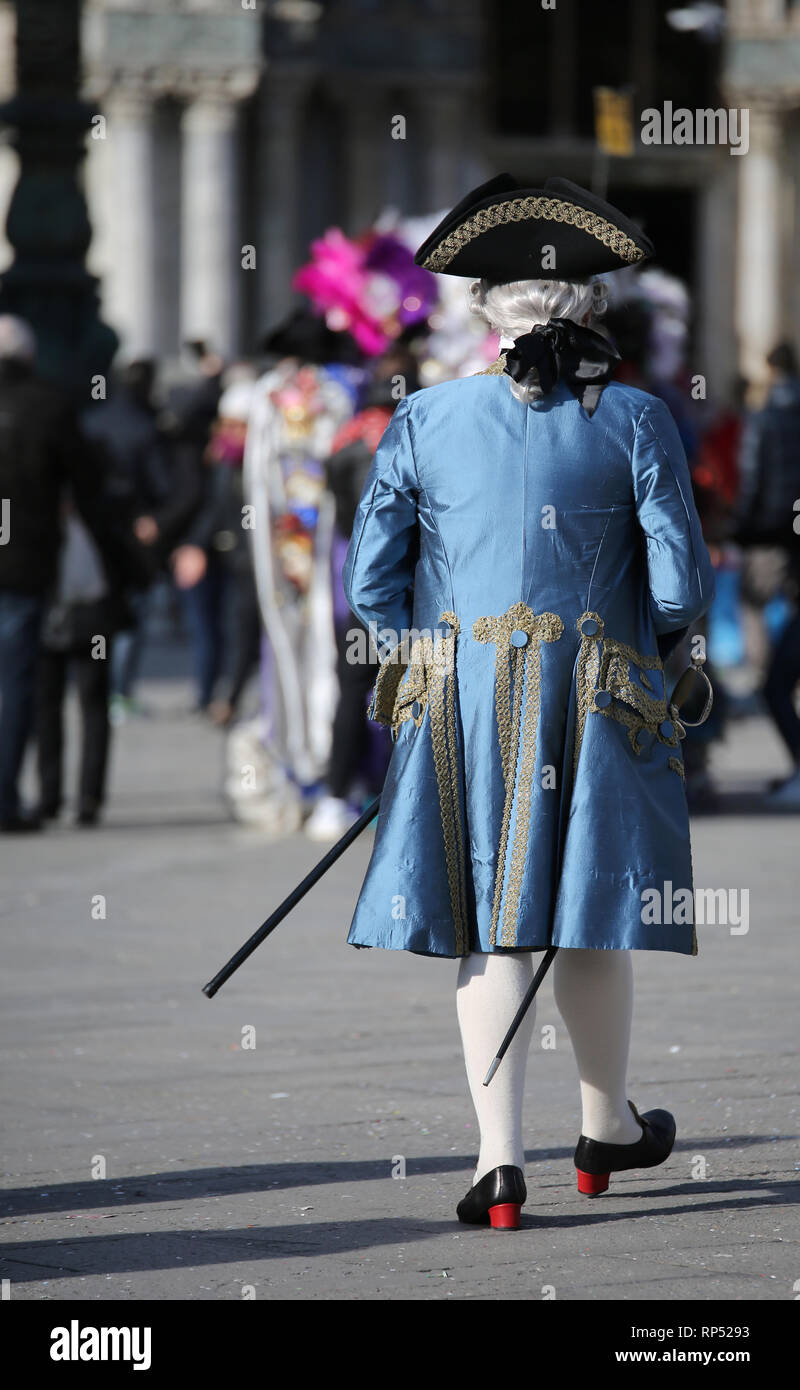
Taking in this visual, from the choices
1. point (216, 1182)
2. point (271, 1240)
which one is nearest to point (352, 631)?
point (216, 1182)

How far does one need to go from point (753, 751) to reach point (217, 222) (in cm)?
1844

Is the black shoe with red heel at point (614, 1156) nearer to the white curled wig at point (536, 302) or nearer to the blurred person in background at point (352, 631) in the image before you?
the white curled wig at point (536, 302)

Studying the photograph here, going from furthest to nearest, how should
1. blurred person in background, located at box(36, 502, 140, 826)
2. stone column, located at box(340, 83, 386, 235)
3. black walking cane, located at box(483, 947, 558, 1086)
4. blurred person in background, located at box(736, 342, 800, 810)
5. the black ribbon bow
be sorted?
stone column, located at box(340, 83, 386, 235) → blurred person in background, located at box(736, 342, 800, 810) → blurred person in background, located at box(36, 502, 140, 826) → the black ribbon bow → black walking cane, located at box(483, 947, 558, 1086)

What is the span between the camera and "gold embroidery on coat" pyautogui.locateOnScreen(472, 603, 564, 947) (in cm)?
466

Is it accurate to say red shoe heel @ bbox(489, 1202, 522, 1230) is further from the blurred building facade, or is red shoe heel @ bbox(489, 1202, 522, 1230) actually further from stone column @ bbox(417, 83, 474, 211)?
stone column @ bbox(417, 83, 474, 211)

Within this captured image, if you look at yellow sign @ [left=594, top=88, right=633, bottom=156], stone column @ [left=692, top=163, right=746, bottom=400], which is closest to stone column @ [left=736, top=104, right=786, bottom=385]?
stone column @ [left=692, top=163, right=746, bottom=400]

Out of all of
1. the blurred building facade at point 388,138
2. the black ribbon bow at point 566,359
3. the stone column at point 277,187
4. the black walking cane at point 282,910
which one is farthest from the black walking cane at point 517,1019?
the stone column at point 277,187

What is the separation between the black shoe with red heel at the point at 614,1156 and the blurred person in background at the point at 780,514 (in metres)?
6.24

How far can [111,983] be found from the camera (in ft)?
23.4

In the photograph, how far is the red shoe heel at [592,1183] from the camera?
4875 millimetres

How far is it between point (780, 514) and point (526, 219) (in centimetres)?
761

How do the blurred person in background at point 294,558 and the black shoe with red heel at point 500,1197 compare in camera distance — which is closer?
the black shoe with red heel at point 500,1197

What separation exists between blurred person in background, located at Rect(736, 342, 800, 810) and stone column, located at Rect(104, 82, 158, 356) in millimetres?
17500

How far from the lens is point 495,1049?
4.64 meters
